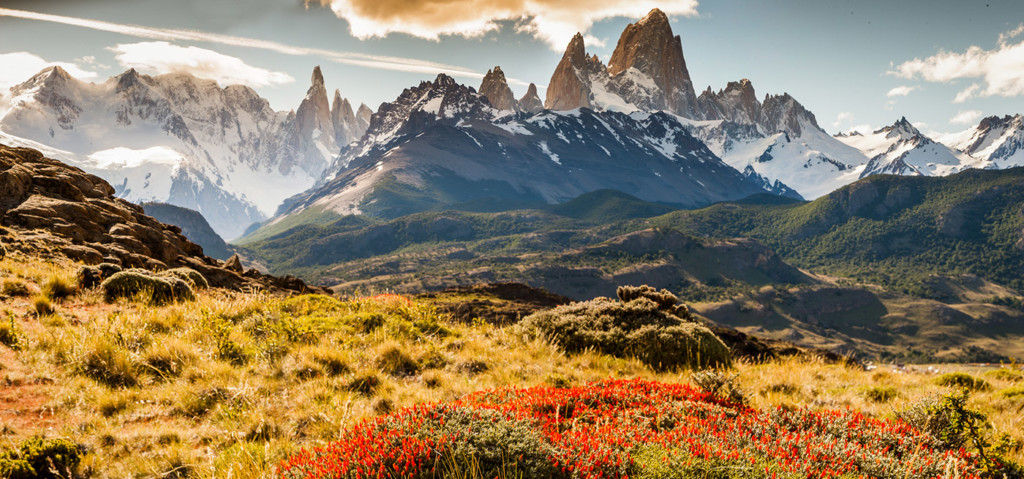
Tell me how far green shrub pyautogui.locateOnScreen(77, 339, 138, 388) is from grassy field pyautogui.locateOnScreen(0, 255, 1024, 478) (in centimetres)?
2

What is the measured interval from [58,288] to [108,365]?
5386mm

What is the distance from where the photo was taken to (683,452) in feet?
18.1

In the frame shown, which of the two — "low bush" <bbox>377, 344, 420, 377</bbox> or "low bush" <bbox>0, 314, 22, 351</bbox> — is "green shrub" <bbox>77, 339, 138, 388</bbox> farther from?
"low bush" <bbox>377, 344, 420, 377</bbox>

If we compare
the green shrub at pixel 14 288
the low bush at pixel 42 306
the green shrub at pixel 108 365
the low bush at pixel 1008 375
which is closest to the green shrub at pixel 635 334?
the low bush at pixel 1008 375

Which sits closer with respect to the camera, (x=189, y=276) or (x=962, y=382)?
(x=962, y=382)

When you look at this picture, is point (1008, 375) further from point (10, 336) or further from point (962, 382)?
point (10, 336)

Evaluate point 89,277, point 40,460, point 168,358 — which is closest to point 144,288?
point 89,277

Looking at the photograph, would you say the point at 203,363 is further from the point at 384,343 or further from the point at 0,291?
the point at 0,291

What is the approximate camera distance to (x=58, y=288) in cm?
1123

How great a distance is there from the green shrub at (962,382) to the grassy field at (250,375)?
13cm

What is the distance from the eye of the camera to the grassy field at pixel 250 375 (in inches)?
241

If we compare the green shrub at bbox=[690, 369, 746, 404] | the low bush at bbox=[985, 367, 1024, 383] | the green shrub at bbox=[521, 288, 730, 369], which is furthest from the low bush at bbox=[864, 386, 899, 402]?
the low bush at bbox=[985, 367, 1024, 383]

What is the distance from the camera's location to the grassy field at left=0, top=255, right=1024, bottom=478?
6.13 metres

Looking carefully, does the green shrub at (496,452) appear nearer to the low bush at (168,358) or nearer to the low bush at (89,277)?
the low bush at (168,358)
